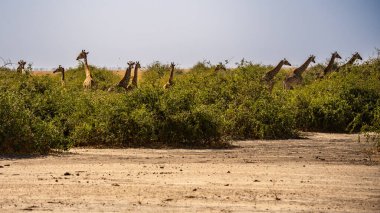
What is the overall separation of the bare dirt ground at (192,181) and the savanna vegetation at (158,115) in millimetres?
1097

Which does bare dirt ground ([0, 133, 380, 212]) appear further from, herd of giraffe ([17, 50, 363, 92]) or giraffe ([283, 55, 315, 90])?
giraffe ([283, 55, 315, 90])

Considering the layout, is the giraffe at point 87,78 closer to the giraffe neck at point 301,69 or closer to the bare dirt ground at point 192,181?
the giraffe neck at point 301,69

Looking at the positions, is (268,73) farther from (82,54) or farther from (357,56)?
(82,54)

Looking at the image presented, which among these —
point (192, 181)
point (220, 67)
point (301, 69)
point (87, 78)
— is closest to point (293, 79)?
point (301, 69)

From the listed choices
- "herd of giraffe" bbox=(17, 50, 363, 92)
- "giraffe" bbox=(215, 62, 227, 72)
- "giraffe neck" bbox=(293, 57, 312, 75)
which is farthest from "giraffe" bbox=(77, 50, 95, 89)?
"giraffe neck" bbox=(293, 57, 312, 75)

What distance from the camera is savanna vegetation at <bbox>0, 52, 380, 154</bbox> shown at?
16.2m

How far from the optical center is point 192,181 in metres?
11.6

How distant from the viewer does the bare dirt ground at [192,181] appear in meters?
9.43

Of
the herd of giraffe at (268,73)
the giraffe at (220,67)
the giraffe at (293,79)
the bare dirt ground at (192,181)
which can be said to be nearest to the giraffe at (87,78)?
the herd of giraffe at (268,73)

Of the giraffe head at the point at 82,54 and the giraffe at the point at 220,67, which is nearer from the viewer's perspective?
the giraffe at the point at 220,67

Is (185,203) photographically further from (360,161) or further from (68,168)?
(360,161)

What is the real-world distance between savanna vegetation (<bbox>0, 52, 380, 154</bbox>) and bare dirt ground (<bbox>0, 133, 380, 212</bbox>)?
3.60 ft

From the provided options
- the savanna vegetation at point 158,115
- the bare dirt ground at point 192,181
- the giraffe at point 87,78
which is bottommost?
the bare dirt ground at point 192,181

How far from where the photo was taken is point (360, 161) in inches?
596
